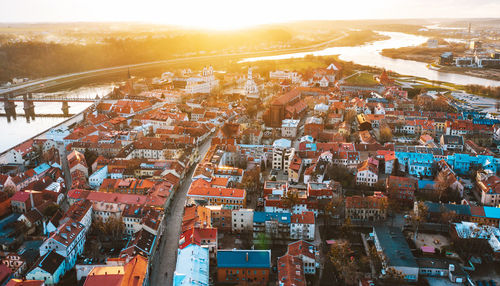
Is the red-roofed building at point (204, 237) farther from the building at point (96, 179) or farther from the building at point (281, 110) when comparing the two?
the building at point (281, 110)

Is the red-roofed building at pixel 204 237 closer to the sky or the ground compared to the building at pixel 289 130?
closer to the ground

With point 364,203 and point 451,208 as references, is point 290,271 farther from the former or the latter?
point 451,208

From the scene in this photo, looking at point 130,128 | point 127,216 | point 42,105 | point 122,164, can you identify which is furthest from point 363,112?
point 42,105

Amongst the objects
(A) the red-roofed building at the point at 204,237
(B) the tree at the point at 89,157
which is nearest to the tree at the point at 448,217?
(A) the red-roofed building at the point at 204,237

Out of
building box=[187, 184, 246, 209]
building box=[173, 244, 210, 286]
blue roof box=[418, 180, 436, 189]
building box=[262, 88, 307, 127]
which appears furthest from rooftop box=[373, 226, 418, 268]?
building box=[262, 88, 307, 127]

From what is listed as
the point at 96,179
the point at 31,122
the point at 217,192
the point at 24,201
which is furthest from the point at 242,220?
the point at 31,122

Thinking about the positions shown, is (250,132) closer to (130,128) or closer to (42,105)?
(130,128)
